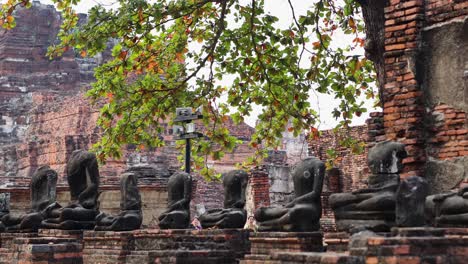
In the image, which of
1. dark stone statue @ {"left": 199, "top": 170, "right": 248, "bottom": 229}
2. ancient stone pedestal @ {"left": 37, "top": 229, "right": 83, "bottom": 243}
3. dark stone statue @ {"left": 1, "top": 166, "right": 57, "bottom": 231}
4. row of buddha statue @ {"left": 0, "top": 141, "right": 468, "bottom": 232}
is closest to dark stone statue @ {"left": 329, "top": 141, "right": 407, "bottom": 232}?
row of buddha statue @ {"left": 0, "top": 141, "right": 468, "bottom": 232}

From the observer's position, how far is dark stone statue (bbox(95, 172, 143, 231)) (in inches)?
424

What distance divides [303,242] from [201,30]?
271 inches

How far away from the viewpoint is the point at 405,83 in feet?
31.3

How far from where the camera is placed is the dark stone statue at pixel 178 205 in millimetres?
10266

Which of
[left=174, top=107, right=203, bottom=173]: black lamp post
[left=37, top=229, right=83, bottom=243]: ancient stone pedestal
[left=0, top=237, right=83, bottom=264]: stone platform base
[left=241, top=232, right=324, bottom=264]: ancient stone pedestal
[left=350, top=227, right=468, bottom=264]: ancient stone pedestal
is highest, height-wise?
[left=174, top=107, right=203, bottom=173]: black lamp post

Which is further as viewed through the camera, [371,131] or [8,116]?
[8,116]

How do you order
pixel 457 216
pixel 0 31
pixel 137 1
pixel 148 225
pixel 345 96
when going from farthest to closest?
1. pixel 0 31
2. pixel 148 225
3. pixel 345 96
4. pixel 137 1
5. pixel 457 216

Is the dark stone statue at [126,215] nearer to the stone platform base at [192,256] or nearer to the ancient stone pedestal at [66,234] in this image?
the ancient stone pedestal at [66,234]

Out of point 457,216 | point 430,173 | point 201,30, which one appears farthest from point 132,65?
point 457,216

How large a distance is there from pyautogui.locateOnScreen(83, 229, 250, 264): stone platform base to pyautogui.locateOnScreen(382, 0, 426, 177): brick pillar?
1973 millimetres

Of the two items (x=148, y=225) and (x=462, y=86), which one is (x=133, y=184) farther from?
(x=148, y=225)

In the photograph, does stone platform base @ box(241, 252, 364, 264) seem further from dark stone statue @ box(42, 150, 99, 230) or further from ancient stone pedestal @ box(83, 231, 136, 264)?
dark stone statue @ box(42, 150, 99, 230)

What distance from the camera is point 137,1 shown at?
41.1ft

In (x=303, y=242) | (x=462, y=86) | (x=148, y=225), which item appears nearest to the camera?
(x=303, y=242)
